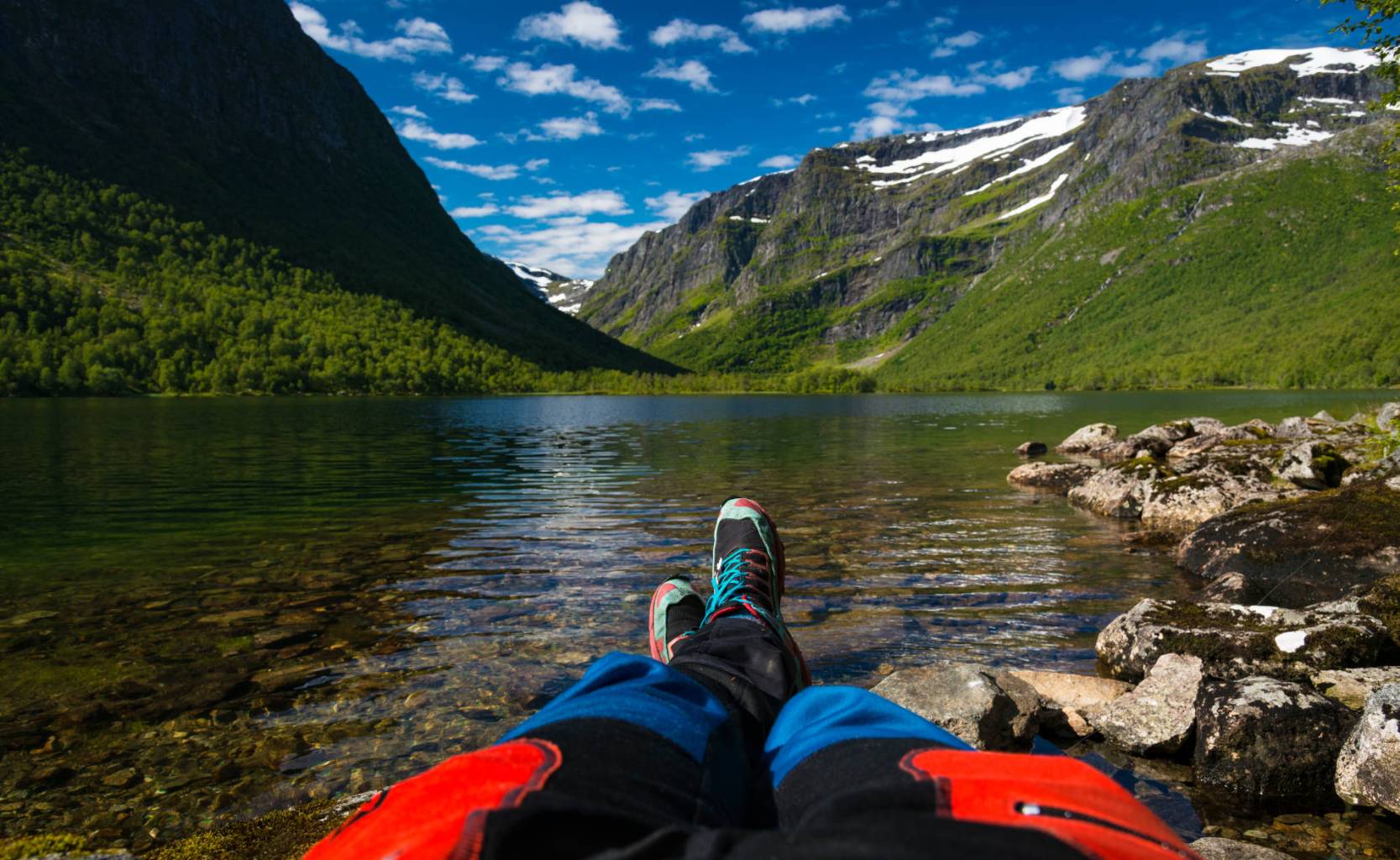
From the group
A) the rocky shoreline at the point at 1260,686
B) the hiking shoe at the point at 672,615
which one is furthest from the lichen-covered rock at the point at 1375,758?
the hiking shoe at the point at 672,615

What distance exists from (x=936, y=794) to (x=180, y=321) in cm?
17358

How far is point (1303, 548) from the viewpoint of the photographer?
391 inches

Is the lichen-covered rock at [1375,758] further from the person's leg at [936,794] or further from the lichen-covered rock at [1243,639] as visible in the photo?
the person's leg at [936,794]

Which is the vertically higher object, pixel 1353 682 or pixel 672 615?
pixel 672 615

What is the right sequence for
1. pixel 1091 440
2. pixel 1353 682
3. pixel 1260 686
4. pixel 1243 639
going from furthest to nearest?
pixel 1091 440 < pixel 1243 639 < pixel 1353 682 < pixel 1260 686

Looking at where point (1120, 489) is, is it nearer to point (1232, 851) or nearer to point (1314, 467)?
point (1314, 467)

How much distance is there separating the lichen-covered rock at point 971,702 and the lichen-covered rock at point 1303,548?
5562mm

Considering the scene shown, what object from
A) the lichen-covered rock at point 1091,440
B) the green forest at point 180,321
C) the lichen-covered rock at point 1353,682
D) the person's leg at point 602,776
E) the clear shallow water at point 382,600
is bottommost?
the clear shallow water at point 382,600

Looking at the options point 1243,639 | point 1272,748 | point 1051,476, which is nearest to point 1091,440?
point 1051,476

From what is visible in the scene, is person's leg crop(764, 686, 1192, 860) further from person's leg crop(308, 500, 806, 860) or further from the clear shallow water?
the clear shallow water

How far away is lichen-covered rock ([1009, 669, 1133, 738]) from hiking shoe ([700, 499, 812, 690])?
7.11ft

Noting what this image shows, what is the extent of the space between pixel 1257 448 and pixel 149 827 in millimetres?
23659

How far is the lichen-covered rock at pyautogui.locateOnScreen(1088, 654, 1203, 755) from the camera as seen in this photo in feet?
17.8

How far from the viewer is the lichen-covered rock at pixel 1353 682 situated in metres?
5.62
